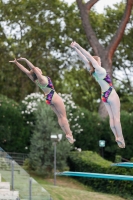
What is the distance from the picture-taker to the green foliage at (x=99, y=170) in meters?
30.1

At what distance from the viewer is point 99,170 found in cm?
3203

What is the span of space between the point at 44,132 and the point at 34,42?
392 inches

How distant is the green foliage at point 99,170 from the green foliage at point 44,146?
1.04 metres

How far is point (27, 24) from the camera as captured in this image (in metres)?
40.7

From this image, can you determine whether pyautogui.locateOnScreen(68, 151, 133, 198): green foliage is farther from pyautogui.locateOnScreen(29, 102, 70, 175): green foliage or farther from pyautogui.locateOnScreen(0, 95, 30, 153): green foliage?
pyautogui.locateOnScreen(0, 95, 30, 153): green foliage

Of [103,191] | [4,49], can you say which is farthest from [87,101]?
[103,191]

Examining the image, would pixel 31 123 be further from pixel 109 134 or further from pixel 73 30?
pixel 73 30

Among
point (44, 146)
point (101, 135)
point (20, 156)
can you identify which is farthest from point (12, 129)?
point (101, 135)

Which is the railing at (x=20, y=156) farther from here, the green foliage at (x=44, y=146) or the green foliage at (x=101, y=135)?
the green foliage at (x=101, y=135)

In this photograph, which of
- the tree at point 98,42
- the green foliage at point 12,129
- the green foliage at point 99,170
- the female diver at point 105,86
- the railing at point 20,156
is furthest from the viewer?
the tree at point 98,42

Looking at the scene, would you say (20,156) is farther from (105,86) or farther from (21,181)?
(105,86)

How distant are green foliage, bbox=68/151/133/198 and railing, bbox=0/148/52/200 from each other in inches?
245

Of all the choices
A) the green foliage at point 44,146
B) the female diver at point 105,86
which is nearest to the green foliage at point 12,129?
the green foliage at point 44,146

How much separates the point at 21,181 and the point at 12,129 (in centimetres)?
931
